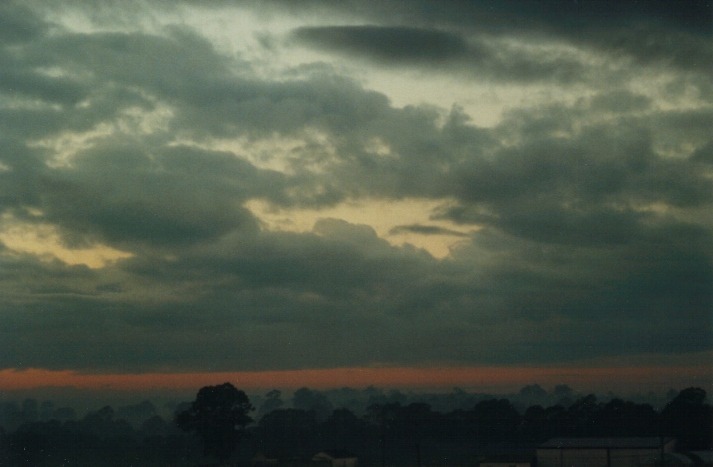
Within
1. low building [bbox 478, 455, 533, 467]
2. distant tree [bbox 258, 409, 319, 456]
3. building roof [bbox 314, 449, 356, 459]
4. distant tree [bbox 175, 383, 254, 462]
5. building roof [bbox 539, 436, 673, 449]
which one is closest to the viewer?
low building [bbox 478, 455, 533, 467]

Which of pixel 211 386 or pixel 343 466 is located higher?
pixel 211 386

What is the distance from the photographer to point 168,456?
468ft

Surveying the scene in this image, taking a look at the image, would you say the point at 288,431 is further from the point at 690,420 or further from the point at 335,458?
the point at 690,420

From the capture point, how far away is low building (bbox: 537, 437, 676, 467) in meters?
99.9

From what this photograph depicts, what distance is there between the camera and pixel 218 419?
427ft

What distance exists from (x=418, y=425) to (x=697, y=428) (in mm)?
54553

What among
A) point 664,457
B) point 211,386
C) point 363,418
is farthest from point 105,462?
point 664,457

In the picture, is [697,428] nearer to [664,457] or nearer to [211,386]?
[664,457]

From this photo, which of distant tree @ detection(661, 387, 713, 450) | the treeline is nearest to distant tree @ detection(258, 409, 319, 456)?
the treeline

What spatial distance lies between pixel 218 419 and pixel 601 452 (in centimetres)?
5451

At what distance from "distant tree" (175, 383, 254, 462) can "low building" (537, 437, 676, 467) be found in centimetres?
4521

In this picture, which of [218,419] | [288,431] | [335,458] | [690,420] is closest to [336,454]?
[335,458]

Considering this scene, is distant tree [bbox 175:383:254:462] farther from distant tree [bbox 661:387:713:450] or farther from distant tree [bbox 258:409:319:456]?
distant tree [bbox 661:387:713:450]

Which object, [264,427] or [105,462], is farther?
[264,427]
